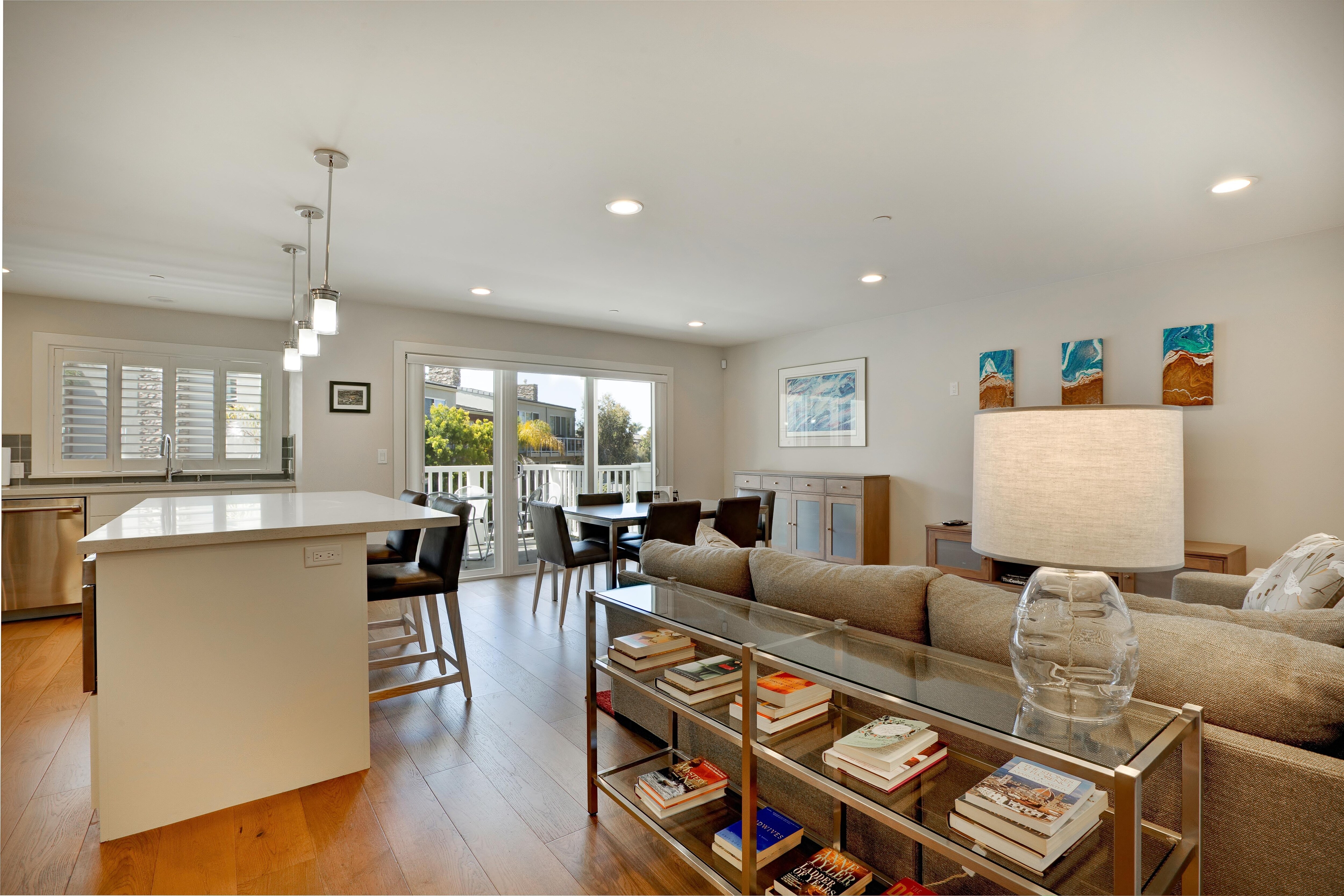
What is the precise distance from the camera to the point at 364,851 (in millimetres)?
1938

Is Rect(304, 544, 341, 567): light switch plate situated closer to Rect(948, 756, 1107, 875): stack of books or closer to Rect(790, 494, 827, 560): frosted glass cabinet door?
Rect(948, 756, 1107, 875): stack of books

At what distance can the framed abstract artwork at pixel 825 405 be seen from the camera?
5801 millimetres

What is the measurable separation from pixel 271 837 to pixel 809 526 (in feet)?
14.8

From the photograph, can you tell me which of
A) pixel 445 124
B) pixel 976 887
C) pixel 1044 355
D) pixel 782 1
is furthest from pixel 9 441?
pixel 1044 355

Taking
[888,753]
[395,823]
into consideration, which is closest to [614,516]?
[395,823]

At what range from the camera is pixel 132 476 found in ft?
16.0

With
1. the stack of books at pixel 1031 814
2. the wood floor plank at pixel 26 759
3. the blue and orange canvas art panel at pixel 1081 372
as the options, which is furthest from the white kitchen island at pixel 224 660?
the blue and orange canvas art panel at pixel 1081 372

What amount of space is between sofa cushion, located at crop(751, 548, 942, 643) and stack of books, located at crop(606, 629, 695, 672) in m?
0.29

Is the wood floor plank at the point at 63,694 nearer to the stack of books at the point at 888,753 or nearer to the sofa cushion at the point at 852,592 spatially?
the sofa cushion at the point at 852,592

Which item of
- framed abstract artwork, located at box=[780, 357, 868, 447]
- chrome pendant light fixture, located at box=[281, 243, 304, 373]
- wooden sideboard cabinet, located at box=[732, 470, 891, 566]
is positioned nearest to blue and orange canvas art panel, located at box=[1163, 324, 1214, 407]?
wooden sideboard cabinet, located at box=[732, 470, 891, 566]

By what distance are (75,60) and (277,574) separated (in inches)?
63.9

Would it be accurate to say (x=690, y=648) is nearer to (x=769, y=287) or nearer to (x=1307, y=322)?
(x=769, y=287)

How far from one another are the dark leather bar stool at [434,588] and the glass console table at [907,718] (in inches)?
40.2

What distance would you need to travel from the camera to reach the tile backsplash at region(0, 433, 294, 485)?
14.9 ft
